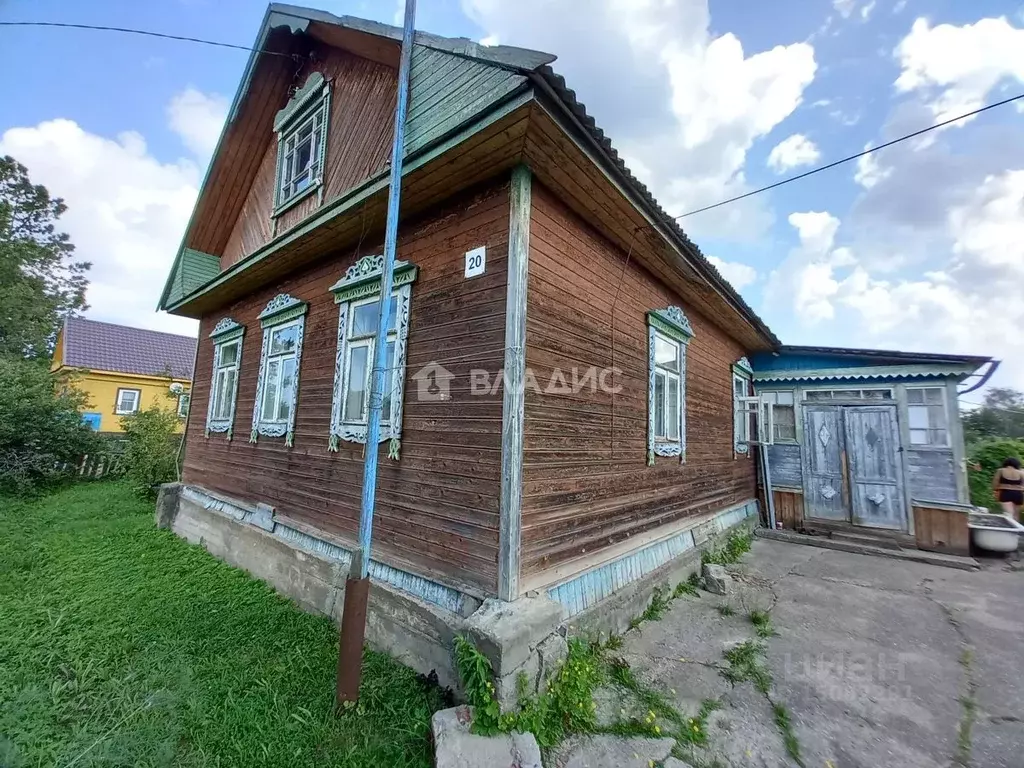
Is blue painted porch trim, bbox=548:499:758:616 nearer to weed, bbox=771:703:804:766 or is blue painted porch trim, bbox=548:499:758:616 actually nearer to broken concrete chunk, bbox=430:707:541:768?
broken concrete chunk, bbox=430:707:541:768

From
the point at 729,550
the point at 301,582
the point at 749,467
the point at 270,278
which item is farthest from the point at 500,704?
the point at 749,467

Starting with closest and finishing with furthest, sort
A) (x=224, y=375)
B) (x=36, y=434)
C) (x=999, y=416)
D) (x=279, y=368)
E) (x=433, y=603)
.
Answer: (x=433, y=603) → (x=279, y=368) → (x=224, y=375) → (x=36, y=434) → (x=999, y=416)

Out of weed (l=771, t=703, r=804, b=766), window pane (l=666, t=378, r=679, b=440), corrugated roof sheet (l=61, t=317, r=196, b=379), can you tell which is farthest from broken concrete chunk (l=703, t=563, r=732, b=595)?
corrugated roof sheet (l=61, t=317, r=196, b=379)

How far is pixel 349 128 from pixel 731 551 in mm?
7614

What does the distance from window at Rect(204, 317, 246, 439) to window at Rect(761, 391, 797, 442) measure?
9249 millimetres

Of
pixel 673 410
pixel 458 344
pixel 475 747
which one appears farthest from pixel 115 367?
pixel 475 747

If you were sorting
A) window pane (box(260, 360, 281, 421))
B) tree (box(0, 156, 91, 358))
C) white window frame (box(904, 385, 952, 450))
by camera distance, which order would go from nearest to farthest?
window pane (box(260, 360, 281, 421)) < white window frame (box(904, 385, 952, 450)) < tree (box(0, 156, 91, 358))

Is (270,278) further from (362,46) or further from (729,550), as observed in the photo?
(729,550)

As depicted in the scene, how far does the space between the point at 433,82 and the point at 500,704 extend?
172 inches

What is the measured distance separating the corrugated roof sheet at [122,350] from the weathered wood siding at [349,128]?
15.3 m

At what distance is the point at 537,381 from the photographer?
327 centimetres

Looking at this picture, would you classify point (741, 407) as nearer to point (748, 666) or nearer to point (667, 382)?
point (667, 382)

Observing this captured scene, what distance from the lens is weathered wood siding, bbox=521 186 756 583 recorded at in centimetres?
326

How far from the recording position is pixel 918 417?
23.2ft
